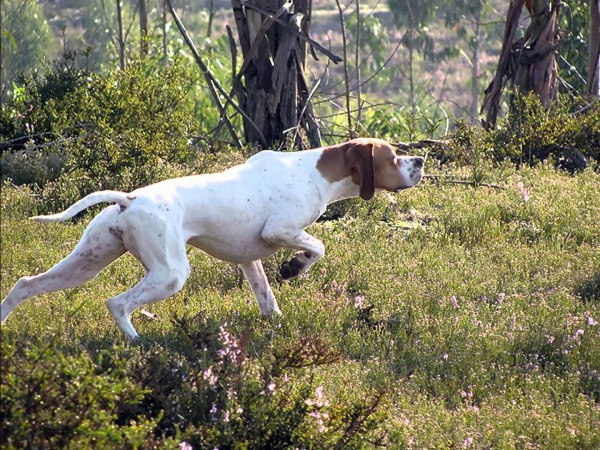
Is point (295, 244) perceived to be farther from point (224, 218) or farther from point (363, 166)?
point (363, 166)

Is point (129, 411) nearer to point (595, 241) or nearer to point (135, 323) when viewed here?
point (135, 323)

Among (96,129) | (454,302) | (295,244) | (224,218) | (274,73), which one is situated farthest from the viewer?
(274,73)

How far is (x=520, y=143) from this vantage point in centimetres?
1276

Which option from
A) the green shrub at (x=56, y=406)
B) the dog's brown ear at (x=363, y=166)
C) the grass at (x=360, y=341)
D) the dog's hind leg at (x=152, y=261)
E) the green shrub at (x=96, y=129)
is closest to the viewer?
the green shrub at (x=56, y=406)

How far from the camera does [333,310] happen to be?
7527 mm

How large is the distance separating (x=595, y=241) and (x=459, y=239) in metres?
1.11

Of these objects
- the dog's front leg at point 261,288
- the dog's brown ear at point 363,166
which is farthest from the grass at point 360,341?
the dog's brown ear at point 363,166

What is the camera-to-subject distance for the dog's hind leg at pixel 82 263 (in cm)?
634

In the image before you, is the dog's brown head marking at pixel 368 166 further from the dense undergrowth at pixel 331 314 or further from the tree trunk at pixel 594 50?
the tree trunk at pixel 594 50

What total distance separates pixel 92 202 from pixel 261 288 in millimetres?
1525

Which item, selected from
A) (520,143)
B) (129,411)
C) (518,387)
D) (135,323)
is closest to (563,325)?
(518,387)

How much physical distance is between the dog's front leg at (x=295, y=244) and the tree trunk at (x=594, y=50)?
798cm

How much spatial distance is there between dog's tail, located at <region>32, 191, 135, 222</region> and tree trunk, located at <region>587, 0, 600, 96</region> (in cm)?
909

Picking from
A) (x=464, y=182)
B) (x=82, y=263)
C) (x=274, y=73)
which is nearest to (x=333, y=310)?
(x=82, y=263)
